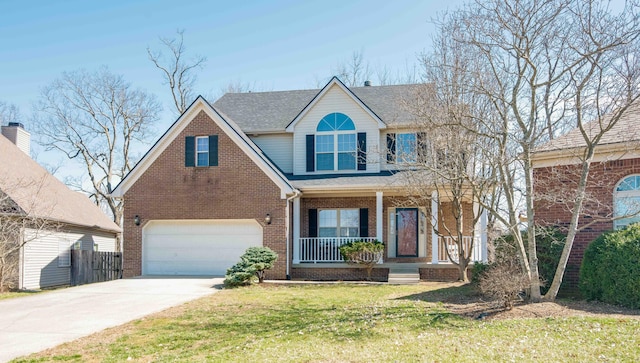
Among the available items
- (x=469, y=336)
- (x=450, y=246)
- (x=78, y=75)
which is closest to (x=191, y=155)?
(x=450, y=246)

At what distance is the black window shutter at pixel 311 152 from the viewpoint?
20.0 metres

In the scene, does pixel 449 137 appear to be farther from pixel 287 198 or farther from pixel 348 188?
pixel 287 198

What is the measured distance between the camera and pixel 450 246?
19.3 m

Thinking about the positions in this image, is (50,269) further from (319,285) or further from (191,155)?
(319,285)

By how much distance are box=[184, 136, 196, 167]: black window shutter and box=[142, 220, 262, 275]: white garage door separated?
216 centimetres

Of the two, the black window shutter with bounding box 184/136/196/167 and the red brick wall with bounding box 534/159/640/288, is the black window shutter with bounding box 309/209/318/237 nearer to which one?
the black window shutter with bounding box 184/136/196/167

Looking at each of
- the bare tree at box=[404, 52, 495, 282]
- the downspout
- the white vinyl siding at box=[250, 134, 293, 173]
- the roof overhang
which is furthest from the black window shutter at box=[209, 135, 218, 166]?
the roof overhang

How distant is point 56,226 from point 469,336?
1673cm

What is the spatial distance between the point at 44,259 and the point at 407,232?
1381cm

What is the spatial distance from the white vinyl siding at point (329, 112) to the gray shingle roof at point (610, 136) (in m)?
6.82

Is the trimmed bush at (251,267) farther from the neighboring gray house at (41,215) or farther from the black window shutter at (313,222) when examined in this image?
the neighboring gray house at (41,215)

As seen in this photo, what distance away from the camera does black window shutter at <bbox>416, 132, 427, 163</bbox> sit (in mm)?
15359

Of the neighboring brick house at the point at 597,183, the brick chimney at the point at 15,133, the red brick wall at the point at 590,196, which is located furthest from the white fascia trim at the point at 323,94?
the brick chimney at the point at 15,133

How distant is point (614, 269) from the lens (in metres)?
10.5
